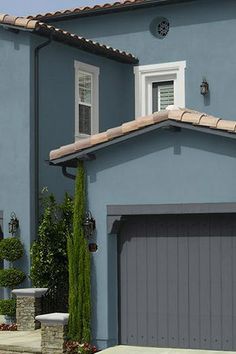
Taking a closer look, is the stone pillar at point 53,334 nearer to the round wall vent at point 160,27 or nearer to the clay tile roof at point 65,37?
the clay tile roof at point 65,37

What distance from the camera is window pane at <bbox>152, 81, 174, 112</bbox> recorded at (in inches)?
785

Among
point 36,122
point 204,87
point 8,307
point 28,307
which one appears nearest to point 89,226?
point 28,307

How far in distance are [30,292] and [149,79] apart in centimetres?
735

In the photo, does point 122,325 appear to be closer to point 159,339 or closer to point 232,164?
point 159,339

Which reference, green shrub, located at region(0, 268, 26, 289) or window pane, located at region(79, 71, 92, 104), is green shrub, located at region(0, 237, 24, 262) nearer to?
green shrub, located at region(0, 268, 26, 289)

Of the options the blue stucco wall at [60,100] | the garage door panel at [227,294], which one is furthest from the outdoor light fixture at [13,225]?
the garage door panel at [227,294]

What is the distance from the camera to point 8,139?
663 inches

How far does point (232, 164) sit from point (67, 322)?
161 inches

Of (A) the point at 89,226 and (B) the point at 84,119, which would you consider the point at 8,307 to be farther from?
(B) the point at 84,119

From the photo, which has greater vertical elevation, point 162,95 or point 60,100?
point 162,95

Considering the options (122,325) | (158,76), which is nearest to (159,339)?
(122,325)

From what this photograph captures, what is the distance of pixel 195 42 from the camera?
19484mm

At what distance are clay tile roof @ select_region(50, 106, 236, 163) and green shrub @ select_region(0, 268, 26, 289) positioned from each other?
343 centimetres

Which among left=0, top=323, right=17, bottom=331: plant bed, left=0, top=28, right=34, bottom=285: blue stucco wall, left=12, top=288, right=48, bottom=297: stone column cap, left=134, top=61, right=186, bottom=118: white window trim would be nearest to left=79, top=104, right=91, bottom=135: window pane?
left=134, top=61, right=186, bottom=118: white window trim
